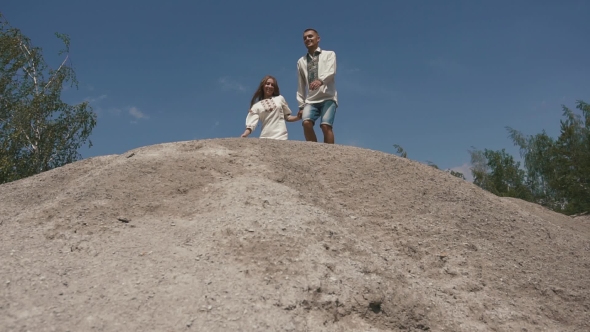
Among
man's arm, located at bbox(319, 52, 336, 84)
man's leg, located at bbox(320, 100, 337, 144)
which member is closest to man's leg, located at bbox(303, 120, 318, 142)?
man's leg, located at bbox(320, 100, 337, 144)

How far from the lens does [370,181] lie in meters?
6.37

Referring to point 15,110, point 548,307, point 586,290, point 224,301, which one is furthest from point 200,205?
point 15,110

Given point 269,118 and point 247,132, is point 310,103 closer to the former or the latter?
point 269,118

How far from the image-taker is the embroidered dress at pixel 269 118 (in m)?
7.92

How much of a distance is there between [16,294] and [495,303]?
4043mm

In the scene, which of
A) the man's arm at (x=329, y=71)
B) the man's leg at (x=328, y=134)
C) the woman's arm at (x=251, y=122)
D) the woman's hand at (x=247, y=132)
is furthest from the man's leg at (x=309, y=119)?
the woman's hand at (x=247, y=132)

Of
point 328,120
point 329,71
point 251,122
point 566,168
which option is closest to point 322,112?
point 328,120

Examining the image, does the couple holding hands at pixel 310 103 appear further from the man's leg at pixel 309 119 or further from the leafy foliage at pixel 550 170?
the leafy foliage at pixel 550 170

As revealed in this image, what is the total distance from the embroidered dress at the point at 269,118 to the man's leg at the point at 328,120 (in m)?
0.63

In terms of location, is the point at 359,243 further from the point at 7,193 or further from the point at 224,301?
the point at 7,193

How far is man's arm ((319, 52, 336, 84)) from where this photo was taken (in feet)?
25.5

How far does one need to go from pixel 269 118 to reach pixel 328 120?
0.93 m

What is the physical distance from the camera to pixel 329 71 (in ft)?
25.6

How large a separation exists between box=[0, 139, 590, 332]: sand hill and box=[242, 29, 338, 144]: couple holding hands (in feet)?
3.38
